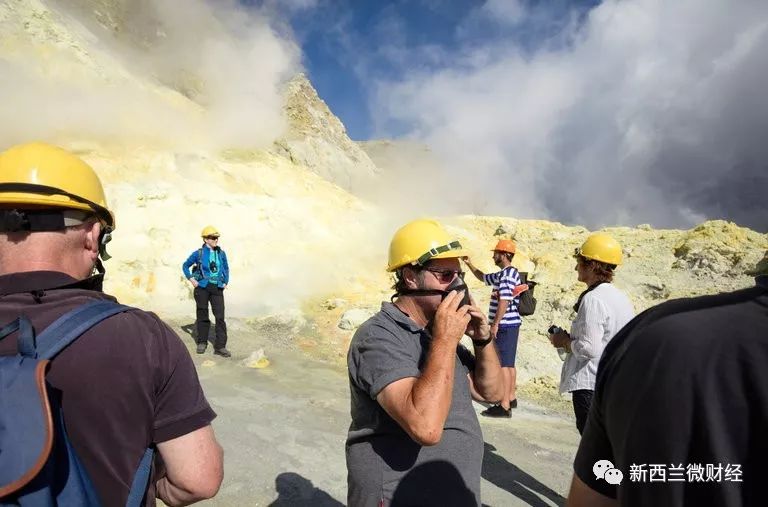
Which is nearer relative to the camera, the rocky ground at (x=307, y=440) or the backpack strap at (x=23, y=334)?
the backpack strap at (x=23, y=334)

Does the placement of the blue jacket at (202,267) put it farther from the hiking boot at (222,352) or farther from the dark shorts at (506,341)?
the dark shorts at (506,341)

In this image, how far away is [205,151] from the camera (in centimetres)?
1755

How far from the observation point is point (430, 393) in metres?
1.74

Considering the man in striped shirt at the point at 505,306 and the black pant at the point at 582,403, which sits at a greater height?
the man in striped shirt at the point at 505,306

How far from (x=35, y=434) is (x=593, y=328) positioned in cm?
319

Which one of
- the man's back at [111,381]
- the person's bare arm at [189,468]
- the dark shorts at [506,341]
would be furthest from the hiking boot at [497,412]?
the man's back at [111,381]

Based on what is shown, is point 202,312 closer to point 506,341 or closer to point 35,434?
point 506,341

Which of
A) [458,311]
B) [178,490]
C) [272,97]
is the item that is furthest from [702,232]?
[272,97]

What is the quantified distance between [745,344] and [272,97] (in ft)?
109

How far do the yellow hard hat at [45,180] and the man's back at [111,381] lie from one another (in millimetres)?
255

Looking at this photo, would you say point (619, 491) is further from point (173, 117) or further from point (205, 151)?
point (173, 117)

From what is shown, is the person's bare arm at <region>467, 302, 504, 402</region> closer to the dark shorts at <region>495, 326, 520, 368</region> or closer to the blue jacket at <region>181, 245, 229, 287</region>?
the dark shorts at <region>495, 326, 520, 368</region>

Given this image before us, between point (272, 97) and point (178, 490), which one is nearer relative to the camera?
point (178, 490)

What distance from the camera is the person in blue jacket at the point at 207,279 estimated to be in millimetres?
7234
